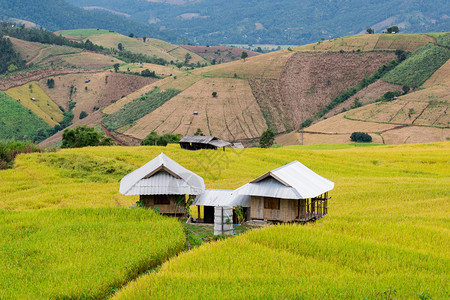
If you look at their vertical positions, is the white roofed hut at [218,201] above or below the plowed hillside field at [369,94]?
below

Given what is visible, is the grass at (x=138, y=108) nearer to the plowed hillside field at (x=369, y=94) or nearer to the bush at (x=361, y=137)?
the plowed hillside field at (x=369, y=94)

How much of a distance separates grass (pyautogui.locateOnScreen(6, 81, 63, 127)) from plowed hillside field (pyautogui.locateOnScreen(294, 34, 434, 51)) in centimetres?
9674

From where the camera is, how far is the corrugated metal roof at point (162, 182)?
27875mm

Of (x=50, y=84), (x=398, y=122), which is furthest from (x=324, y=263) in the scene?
(x=50, y=84)

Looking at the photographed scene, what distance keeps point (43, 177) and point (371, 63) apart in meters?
143

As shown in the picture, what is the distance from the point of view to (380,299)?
14.8m

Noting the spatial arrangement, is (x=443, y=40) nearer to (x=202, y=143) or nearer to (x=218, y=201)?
(x=202, y=143)

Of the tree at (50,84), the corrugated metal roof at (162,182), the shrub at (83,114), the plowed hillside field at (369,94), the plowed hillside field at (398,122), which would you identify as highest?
the tree at (50,84)

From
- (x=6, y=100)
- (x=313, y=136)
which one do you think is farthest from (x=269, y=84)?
(x=6, y=100)

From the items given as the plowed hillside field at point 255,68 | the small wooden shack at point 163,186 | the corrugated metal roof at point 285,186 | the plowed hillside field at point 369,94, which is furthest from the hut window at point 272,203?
the plowed hillside field at point 255,68

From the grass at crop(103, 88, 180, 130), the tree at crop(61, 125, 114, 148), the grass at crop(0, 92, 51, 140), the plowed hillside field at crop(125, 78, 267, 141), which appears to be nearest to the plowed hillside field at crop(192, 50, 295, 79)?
the plowed hillside field at crop(125, 78, 267, 141)

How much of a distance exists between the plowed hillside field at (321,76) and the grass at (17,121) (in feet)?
270

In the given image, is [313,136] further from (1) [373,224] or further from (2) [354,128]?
(1) [373,224]

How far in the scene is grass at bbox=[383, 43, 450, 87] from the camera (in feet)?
466
